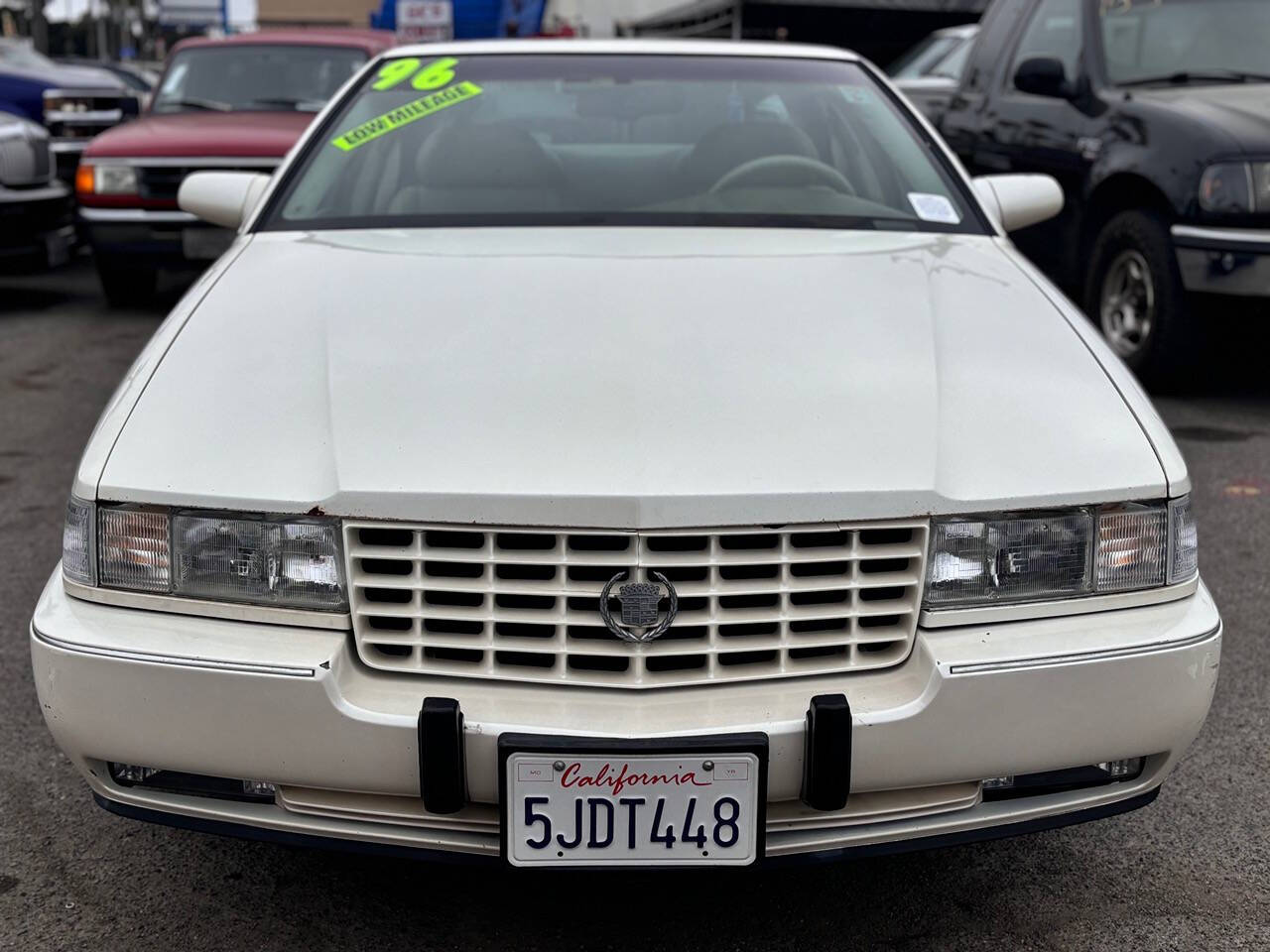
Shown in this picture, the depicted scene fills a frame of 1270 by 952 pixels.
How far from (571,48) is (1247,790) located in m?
2.31

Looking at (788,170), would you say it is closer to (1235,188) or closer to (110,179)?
(1235,188)

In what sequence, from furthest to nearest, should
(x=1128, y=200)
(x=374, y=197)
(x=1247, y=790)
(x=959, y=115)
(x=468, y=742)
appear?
(x=959, y=115) → (x=1128, y=200) → (x=374, y=197) → (x=1247, y=790) → (x=468, y=742)

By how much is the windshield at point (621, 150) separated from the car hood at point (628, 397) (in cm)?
43

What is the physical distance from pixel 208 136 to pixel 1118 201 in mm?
4525

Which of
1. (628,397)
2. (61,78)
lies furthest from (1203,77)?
(61,78)

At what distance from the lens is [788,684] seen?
2039mm

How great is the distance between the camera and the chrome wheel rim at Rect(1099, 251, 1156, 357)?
231 inches

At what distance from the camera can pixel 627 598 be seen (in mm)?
1997

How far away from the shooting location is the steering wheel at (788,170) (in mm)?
3361

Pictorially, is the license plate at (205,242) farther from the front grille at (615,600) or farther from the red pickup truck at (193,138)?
the front grille at (615,600)

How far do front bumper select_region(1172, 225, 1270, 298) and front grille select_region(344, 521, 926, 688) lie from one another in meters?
3.86

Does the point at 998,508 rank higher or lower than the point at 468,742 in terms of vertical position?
higher

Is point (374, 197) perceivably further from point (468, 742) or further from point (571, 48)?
point (468, 742)

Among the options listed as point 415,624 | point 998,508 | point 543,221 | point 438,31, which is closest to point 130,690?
point 415,624
